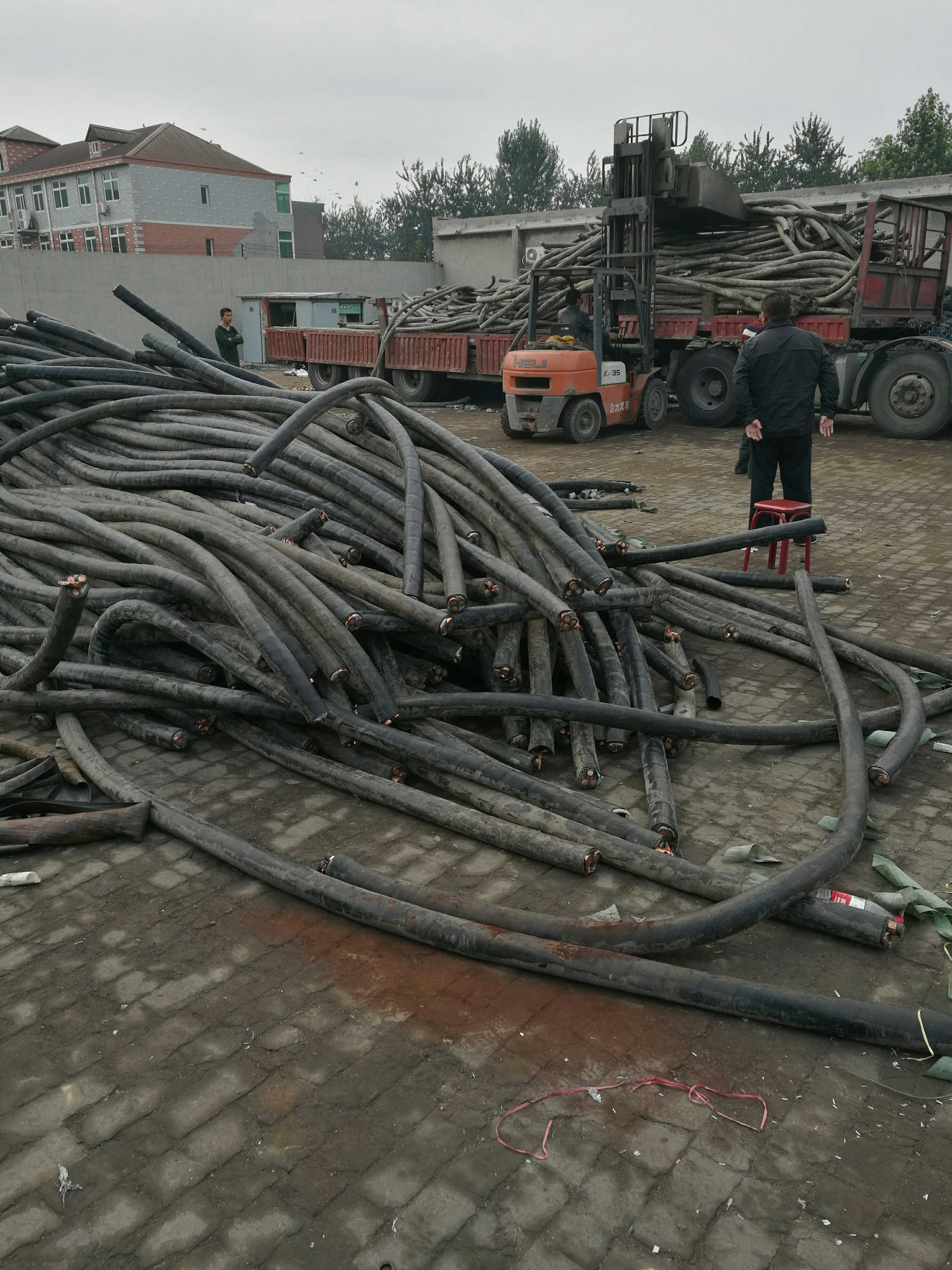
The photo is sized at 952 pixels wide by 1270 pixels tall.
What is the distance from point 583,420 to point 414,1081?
13.1 m

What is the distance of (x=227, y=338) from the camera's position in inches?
720

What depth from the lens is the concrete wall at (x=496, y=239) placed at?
3119 centimetres

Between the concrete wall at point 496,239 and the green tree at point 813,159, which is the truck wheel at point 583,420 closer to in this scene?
the concrete wall at point 496,239

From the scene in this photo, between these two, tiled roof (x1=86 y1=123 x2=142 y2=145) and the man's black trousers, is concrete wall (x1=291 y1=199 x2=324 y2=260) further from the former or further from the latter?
the man's black trousers

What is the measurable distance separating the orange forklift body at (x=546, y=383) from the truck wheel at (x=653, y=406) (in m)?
1.31

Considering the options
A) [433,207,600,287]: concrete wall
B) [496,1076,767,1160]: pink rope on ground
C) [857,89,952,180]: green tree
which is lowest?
[496,1076,767,1160]: pink rope on ground

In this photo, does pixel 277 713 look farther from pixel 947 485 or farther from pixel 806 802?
pixel 947 485

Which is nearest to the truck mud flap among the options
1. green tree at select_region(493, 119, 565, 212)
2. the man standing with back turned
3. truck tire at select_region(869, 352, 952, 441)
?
truck tire at select_region(869, 352, 952, 441)

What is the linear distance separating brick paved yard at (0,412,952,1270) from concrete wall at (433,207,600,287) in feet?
92.7

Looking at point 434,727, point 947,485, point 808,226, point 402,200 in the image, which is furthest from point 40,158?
point 434,727

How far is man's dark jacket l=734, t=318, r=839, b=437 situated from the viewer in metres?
8.05

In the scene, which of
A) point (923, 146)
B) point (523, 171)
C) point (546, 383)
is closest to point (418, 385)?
point (546, 383)

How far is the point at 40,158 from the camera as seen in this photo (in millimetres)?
64938

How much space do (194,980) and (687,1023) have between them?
1.65 m
